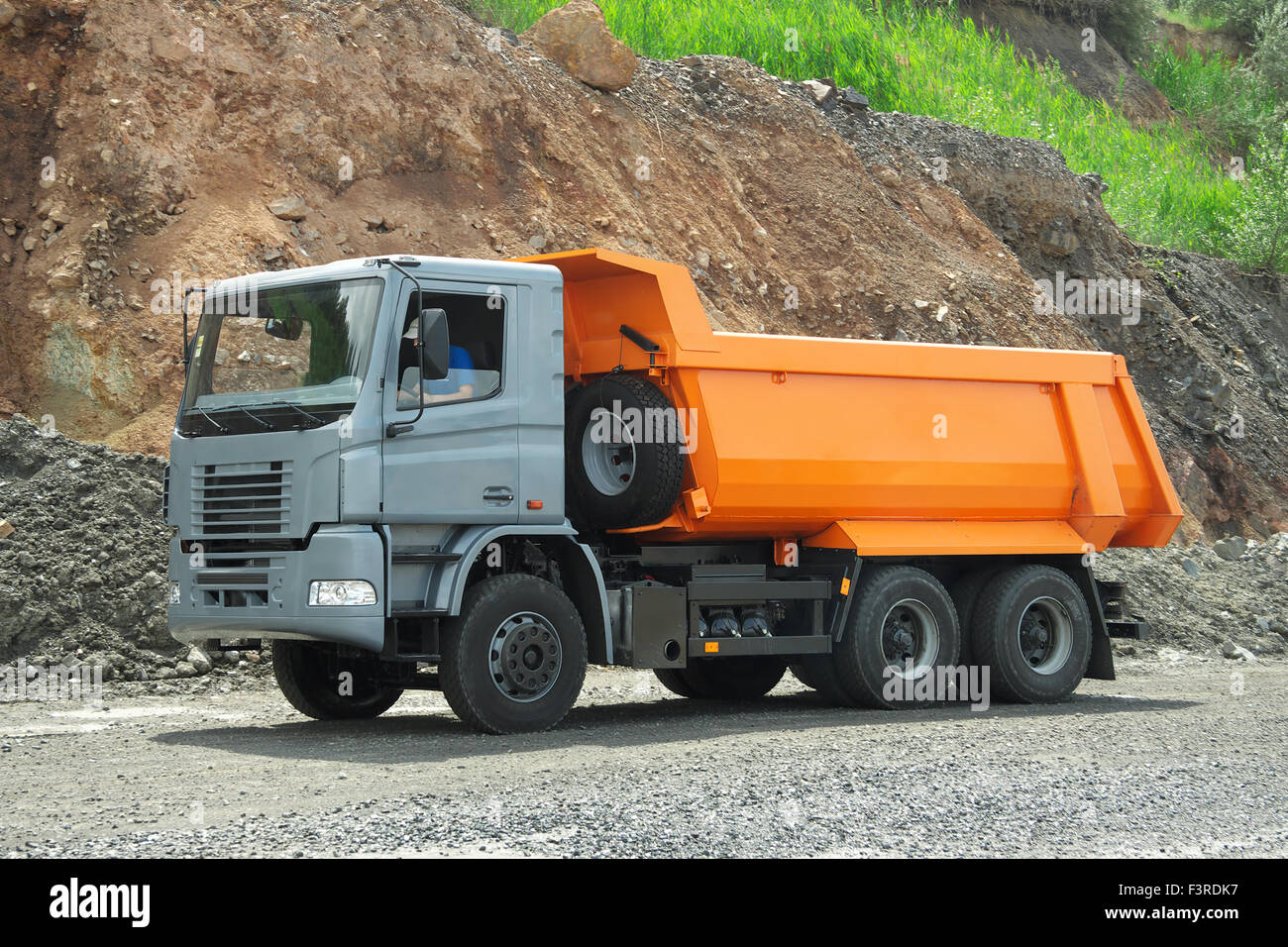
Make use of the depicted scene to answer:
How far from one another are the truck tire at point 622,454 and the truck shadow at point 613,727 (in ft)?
5.31

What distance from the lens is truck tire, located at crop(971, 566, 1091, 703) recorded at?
39.7 ft

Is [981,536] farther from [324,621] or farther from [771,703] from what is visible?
[324,621]

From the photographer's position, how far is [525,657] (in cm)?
962

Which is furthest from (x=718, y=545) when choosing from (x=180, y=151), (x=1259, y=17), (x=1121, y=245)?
(x=1259, y=17)

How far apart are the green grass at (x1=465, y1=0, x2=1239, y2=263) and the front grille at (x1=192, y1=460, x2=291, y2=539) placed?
1707 centimetres

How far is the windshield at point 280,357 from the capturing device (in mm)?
9148

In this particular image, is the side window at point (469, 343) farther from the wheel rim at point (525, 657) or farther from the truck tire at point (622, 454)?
the wheel rim at point (525, 657)

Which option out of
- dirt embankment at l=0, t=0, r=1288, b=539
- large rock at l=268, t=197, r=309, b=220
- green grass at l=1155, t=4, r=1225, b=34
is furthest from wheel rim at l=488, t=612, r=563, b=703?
green grass at l=1155, t=4, r=1225, b=34

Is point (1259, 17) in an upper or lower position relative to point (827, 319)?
upper

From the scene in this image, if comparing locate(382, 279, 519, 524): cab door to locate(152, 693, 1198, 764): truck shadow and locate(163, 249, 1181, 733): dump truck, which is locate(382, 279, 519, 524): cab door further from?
locate(152, 693, 1198, 764): truck shadow

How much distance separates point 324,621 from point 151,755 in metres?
1.36

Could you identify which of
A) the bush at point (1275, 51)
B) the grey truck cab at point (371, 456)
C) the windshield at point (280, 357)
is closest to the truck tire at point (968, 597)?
the grey truck cab at point (371, 456)

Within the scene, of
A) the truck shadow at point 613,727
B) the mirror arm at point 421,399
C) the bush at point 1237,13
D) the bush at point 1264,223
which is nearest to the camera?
the mirror arm at point 421,399

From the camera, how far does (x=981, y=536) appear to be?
476 inches
